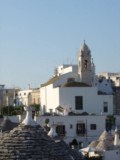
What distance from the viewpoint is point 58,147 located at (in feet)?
50.3

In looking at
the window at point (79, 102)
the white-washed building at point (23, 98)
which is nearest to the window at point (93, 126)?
the window at point (79, 102)

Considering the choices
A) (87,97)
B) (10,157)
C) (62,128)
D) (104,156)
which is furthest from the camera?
(87,97)

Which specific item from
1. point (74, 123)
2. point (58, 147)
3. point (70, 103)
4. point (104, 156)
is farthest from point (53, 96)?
point (58, 147)

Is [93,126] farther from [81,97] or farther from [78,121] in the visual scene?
[81,97]

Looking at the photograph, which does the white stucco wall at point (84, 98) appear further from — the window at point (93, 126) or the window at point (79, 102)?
the window at point (93, 126)

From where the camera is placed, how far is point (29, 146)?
48.8 ft

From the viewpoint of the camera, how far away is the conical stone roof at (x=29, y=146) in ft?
48.2

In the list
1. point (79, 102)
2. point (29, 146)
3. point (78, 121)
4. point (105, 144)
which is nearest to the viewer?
point (29, 146)

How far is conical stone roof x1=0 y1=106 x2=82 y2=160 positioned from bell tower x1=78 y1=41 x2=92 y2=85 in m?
33.6

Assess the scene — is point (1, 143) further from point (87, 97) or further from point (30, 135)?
point (87, 97)

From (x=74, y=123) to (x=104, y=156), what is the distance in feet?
53.8

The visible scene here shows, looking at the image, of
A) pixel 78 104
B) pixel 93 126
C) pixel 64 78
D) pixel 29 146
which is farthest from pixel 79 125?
pixel 29 146

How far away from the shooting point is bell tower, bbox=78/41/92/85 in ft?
160

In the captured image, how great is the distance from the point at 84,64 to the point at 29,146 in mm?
34658
